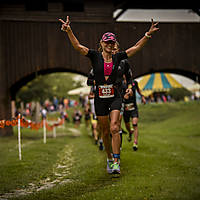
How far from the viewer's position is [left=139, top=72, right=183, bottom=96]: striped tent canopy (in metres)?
31.1

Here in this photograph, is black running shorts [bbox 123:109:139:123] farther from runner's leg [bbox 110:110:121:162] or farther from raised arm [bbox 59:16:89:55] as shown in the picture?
raised arm [bbox 59:16:89:55]

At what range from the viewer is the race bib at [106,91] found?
6102 mm

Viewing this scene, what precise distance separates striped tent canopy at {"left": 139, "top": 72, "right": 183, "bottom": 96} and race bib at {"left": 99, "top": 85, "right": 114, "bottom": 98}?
24876mm

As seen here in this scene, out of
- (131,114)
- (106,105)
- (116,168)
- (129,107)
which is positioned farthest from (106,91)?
(131,114)

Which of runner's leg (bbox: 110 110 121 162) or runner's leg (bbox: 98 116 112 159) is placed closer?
runner's leg (bbox: 110 110 121 162)

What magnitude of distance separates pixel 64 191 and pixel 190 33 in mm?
16501

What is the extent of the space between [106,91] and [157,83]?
2607 centimetres

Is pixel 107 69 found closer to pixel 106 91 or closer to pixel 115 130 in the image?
pixel 106 91

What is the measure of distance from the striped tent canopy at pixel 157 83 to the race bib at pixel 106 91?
81.6 ft

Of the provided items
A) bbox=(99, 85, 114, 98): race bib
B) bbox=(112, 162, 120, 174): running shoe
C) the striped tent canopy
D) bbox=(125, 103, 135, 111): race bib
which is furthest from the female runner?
the striped tent canopy

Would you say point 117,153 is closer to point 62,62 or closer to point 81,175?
point 81,175

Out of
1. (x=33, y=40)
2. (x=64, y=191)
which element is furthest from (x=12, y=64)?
(x=64, y=191)

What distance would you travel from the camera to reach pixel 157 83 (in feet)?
104

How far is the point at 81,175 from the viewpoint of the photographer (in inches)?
260
